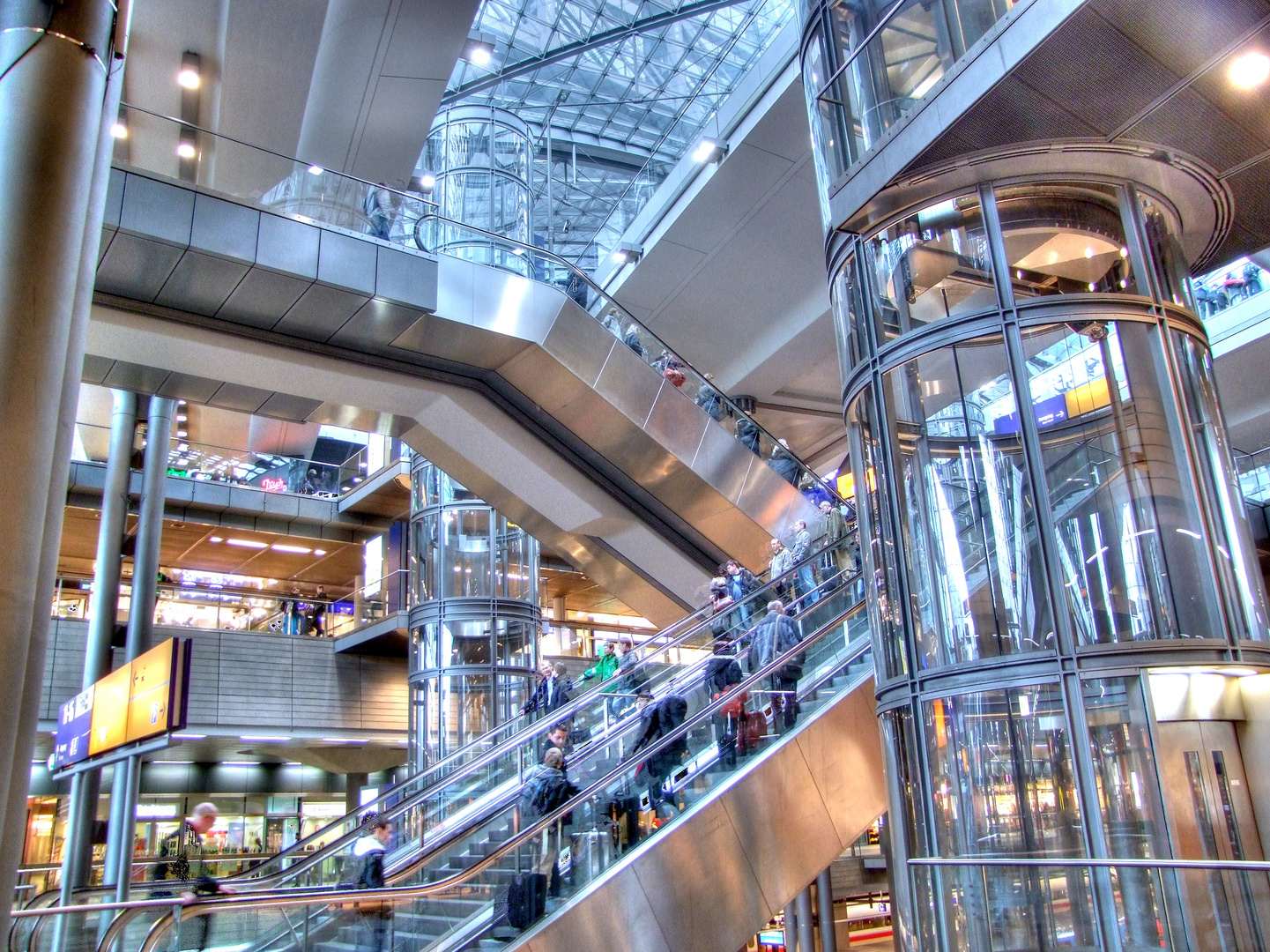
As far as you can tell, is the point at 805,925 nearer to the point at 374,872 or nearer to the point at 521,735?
the point at 521,735

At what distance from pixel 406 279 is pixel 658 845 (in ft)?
23.2

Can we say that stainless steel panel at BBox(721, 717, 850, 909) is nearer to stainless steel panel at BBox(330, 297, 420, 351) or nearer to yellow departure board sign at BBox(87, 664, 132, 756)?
yellow departure board sign at BBox(87, 664, 132, 756)

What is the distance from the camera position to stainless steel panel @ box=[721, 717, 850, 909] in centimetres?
875

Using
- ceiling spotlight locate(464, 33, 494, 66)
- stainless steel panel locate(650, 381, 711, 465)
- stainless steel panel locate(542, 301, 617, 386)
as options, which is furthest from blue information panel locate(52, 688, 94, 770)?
ceiling spotlight locate(464, 33, 494, 66)

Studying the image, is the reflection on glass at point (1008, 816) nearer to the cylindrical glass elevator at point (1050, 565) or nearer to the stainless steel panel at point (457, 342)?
the cylindrical glass elevator at point (1050, 565)

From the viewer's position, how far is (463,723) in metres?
19.4

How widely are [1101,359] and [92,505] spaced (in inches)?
877

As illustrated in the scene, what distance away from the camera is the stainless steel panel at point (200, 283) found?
11.0m

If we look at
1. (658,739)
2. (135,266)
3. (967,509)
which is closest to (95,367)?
(135,266)

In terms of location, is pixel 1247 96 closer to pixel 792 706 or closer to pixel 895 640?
pixel 895 640

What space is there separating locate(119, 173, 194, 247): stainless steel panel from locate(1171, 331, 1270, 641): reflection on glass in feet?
30.2

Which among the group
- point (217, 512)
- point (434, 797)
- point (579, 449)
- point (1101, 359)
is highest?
point (217, 512)

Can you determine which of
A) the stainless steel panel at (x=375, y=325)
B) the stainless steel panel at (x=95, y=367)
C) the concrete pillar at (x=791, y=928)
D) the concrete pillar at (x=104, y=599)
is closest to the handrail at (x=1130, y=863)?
the stainless steel panel at (x=375, y=325)

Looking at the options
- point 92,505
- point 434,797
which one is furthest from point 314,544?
point 434,797
